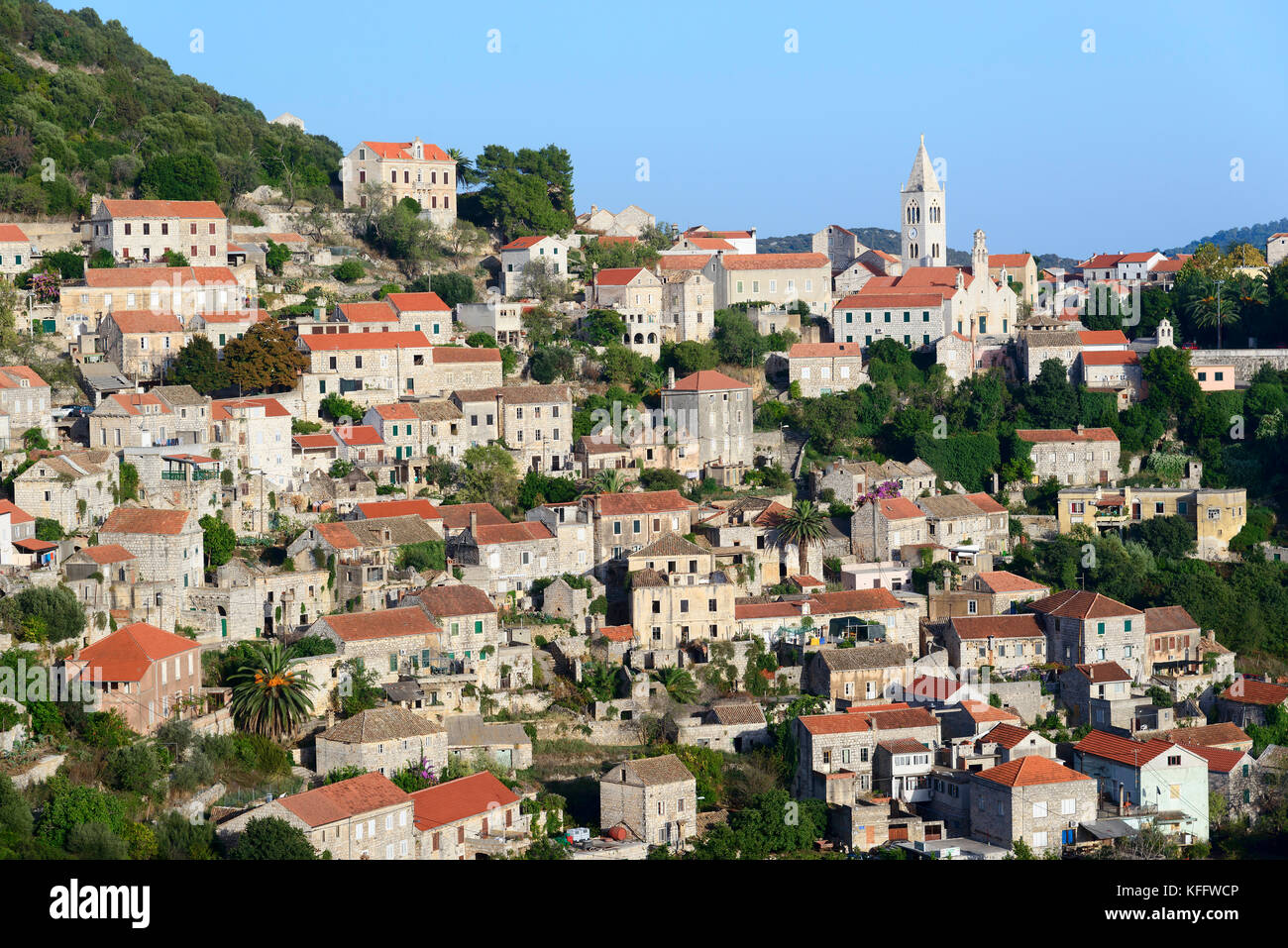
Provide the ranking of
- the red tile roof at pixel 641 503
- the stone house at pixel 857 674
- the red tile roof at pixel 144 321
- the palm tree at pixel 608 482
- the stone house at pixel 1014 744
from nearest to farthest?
1. the stone house at pixel 1014 744
2. the stone house at pixel 857 674
3. the red tile roof at pixel 641 503
4. the palm tree at pixel 608 482
5. the red tile roof at pixel 144 321

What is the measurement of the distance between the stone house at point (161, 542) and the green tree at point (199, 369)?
7.58 meters

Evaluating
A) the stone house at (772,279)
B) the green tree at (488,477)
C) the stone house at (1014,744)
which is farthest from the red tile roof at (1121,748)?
the stone house at (772,279)

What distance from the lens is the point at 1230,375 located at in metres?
52.0

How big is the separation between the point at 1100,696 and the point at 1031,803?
701 centimetres

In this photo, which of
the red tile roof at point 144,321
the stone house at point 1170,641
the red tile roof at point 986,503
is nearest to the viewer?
the stone house at point 1170,641

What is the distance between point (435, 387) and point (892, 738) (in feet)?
56.3

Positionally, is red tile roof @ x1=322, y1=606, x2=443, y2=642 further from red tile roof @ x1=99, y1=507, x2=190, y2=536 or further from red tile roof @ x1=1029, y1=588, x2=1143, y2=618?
red tile roof @ x1=1029, y1=588, x2=1143, y2=618

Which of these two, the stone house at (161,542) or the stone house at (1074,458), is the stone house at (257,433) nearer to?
the stone house at (161,542)

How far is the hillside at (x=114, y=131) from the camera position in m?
52.8

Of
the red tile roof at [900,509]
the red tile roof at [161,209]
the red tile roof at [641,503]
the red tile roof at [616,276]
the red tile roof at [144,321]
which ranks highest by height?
the red tile roof at [161,209]

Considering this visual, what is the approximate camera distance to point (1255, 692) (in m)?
39.2

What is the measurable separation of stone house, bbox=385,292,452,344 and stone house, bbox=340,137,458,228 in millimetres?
8975

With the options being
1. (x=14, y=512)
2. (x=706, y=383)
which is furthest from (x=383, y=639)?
(x=706, y=383)

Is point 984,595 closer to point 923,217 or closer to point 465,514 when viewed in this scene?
point 465,514
